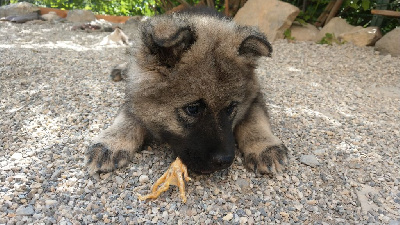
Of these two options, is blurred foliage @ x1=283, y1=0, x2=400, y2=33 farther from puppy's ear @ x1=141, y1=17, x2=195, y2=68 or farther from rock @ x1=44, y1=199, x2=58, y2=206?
rock @ x1=44, y1=199, x2=58, y2=206

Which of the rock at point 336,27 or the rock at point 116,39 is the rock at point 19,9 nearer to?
the rock at point 116,39

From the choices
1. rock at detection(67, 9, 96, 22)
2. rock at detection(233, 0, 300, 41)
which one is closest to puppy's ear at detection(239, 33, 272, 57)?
rock at detection(233, 0, 300, 41)

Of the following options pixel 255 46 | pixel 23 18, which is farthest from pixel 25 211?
pixel 23 18

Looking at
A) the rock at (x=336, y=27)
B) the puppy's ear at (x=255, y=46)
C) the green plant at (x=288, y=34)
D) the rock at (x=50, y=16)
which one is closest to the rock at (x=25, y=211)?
the puppy's ear at (x=255, y=46)

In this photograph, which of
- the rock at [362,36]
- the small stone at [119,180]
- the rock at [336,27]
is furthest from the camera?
the rock at [336,27]

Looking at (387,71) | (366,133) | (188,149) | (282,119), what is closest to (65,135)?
(188,149)

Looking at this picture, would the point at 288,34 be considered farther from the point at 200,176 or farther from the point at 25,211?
the point at 25,211
